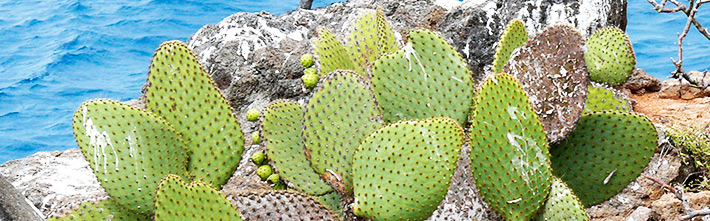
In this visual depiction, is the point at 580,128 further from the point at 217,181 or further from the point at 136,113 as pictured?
the point at 136,113

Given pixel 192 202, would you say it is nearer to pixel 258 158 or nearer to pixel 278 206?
pixel 278 206

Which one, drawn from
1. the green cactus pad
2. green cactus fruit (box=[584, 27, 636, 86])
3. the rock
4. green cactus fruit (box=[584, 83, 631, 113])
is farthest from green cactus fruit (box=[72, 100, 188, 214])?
the rock

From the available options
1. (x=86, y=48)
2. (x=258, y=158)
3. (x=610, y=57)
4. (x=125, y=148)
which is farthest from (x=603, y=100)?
(x=86, y=48)

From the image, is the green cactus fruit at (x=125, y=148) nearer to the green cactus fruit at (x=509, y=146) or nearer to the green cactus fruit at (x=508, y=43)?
the green cactus fruit at (x=509, y=146)

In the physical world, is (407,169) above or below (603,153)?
above

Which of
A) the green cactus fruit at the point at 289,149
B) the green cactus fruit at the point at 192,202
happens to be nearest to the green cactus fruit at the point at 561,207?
the green cactus fruit at the point at 289,149
